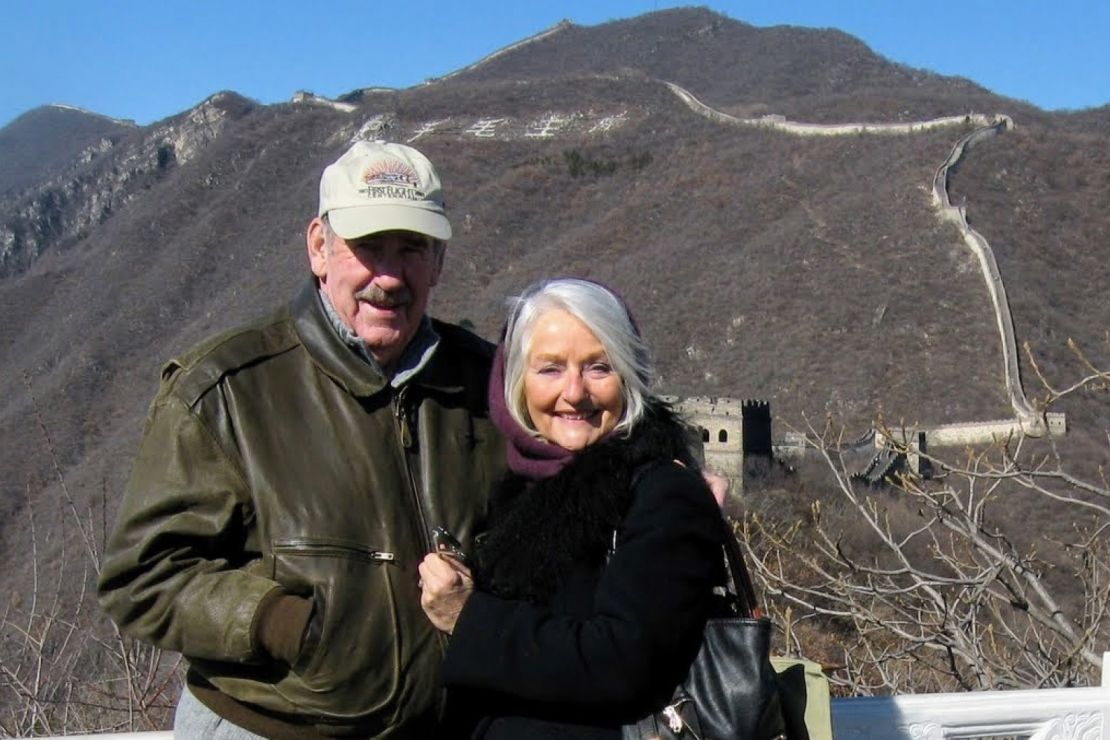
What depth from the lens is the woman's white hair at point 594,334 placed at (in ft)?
7.11

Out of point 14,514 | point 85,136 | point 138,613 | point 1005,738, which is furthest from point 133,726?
point 85,136

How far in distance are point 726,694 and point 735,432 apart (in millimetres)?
26167

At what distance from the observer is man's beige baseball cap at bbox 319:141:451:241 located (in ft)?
7.14

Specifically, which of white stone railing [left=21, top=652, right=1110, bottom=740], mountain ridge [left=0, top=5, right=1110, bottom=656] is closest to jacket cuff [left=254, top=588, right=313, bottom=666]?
white stone railing [left=21, top=652, right=1110, bottom=740]

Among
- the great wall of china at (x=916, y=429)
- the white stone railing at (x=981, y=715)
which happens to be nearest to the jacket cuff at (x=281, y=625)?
the white stone railing at (x=981, y=715)

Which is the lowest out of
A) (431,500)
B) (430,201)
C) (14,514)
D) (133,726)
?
(14,514)

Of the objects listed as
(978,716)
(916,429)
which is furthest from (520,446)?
(916,429)

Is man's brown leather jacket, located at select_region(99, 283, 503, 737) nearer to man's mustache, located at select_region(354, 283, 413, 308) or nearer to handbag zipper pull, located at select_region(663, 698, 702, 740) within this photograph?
man's mustache, located at select_region(354, 283, 413, 308)

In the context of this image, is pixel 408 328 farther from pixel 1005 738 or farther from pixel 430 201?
pixel 1005 738

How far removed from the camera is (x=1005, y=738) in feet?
10.6

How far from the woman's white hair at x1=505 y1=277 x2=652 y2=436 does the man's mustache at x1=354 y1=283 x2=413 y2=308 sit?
21cm

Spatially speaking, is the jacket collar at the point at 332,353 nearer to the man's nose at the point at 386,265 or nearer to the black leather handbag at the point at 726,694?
the man's nose at the point at 386,265

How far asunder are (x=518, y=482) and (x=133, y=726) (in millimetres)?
2957

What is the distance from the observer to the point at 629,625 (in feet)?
6.49
